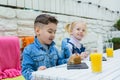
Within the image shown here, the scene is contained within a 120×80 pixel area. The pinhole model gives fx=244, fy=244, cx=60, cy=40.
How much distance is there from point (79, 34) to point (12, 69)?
816 mm

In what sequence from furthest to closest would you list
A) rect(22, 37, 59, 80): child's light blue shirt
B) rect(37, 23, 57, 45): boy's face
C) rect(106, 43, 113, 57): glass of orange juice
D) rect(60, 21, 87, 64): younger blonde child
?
rect(60, 21, 87, 64): younger blonde child, rect(106, 43, 113, 57): glass of orange juice, rect(37, 23, 57, 45): boy's face, rect(22, 37, 59, 80): child's light blue shirt

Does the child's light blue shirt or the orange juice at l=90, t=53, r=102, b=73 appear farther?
the child's light blue shirt

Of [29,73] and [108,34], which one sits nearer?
[29,73]

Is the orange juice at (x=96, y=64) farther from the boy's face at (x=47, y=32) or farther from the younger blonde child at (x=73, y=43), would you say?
the younger blonde child at (x=73, y=43)

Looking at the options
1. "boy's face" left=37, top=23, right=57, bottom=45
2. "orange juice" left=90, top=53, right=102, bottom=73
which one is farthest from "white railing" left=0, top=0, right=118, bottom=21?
"orange juice" left=90, top=53, right=102, bottom=73

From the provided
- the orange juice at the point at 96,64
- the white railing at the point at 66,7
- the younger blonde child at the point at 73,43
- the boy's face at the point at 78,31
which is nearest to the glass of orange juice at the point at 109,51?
the younger blonde child at the point at 73,43

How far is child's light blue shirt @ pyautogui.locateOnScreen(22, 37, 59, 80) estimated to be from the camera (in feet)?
4.94

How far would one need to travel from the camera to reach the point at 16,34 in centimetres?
248

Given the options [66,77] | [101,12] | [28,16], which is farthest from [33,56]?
[101,12]

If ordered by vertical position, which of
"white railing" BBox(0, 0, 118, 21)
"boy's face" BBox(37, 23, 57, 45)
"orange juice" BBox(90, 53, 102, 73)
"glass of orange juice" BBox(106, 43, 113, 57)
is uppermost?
"white railing" BBox(0, 0, 118, 21)

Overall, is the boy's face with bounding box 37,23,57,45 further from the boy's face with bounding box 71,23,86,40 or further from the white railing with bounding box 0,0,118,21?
the white railing with bounding box 0,0,118,21

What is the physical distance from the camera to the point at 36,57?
1575 millimetres

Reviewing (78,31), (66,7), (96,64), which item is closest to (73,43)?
(78,31)

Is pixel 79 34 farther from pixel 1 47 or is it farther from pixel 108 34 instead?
pixel 108 34
